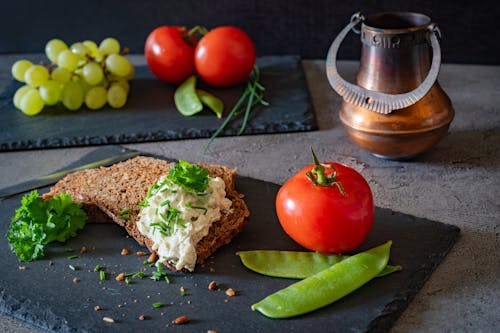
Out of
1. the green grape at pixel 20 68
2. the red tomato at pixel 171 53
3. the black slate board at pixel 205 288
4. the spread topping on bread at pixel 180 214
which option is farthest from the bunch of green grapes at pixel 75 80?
the spread topping on bread at pixel 180 214

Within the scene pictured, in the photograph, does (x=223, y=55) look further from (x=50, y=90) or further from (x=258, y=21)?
(x=50, y=90)

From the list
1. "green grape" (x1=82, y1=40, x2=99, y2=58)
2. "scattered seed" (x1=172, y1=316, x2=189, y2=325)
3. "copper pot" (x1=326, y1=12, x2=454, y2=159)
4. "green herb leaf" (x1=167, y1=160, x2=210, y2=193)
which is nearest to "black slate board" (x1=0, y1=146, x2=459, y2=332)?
"scattered seed" (x1=172, y1=316, x2=189, y2=325)

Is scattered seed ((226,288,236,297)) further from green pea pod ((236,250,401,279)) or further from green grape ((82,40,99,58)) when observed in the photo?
green grape ((82,40,99,58))

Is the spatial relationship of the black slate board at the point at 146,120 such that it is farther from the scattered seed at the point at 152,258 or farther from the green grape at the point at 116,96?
the scattered seed at the point at 152,258

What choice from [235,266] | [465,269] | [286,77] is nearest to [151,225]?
[235,266]

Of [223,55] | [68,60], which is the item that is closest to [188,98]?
[223,55]

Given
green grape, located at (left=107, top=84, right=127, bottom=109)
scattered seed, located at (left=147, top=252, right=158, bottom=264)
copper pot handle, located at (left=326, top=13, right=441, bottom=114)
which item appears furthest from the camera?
green grape, located at (left=107, top=84, right=127, bottom=109)
